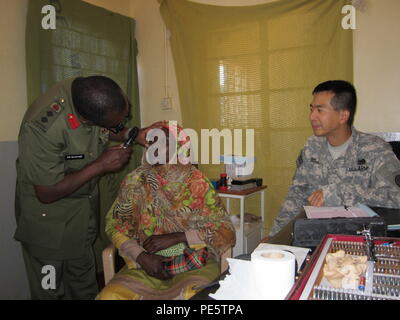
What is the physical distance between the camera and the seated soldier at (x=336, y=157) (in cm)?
170

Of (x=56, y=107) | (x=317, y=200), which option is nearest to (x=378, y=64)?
(x=317, y=200)

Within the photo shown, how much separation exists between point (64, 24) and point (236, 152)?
1921 millimetres

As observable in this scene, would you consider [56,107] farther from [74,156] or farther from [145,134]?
[145,134]

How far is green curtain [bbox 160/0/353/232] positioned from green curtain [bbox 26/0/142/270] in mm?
531

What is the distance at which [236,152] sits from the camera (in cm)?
326

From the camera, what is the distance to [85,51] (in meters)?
3.01

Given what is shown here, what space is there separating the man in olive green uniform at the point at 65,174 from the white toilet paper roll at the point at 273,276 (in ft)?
4.08

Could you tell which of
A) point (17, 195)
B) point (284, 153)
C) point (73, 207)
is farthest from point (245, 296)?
point (284, 153)

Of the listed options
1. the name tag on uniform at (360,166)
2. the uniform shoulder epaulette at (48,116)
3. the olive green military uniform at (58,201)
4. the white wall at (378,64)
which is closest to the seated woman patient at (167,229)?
the olive green military uniform at (58,201)

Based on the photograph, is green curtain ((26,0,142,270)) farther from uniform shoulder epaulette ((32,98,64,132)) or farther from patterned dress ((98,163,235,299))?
patterned dress ((98,163,235,299))

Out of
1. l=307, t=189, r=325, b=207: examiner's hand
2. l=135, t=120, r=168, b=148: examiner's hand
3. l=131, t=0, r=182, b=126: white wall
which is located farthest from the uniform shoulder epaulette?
l=131, t=0, r=182, b=126: white wall

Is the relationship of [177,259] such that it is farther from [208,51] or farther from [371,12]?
[371,12]

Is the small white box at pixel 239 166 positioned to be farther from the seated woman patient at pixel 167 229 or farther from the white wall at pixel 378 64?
the seated woman patient at pixel 167 229
